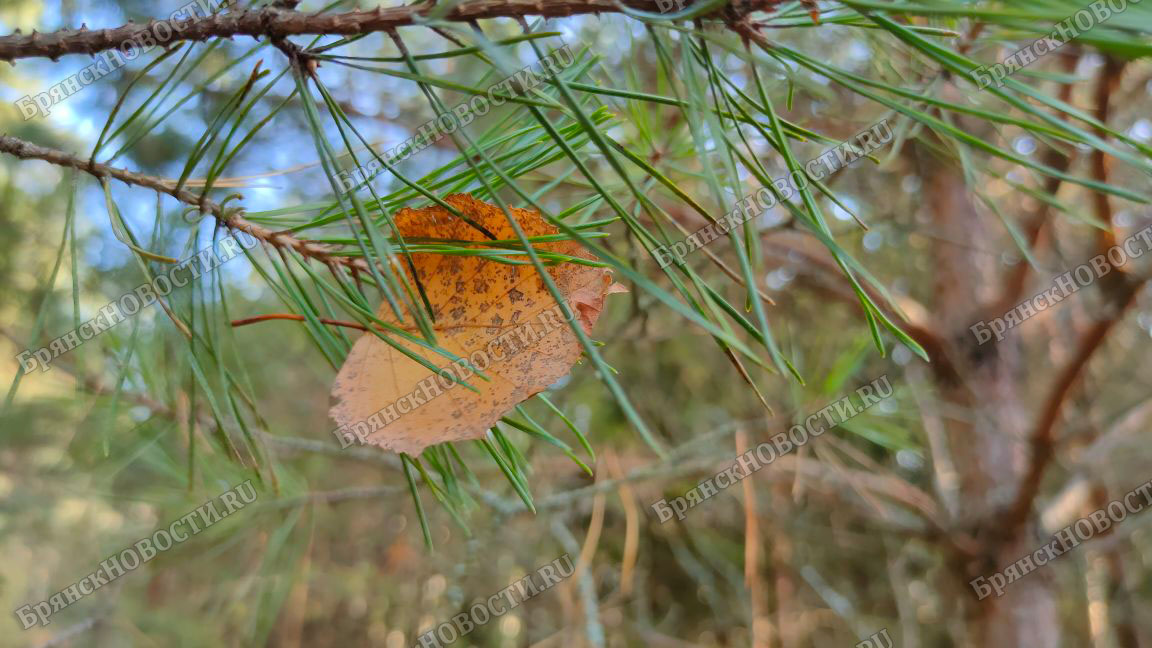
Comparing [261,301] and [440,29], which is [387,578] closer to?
[261,301]

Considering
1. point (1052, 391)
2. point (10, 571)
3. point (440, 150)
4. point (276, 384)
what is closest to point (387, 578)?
point (276, 384)

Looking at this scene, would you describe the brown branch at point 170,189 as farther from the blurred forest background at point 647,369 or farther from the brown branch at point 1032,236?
the brown branch at point 1032,236

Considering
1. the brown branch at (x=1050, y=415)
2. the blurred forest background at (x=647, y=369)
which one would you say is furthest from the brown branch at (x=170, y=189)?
the brown branch at (x=1050, y=415)

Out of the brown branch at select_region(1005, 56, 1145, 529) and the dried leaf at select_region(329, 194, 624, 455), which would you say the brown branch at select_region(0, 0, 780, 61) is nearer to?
the dried leaf at select_region(329, 194, 624, 455)

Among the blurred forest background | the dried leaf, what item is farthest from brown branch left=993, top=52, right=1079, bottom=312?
the dried leaf

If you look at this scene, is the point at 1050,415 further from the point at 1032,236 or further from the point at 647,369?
the point at 647,369

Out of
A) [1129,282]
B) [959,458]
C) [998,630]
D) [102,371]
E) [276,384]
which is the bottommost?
[998,630]

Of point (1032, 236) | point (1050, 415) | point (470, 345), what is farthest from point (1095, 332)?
point (470, 345)
